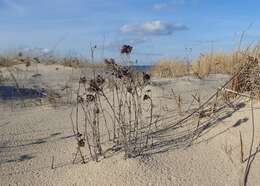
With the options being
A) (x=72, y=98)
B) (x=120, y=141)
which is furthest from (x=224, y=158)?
(x=72, y=98)

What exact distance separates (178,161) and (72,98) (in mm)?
2781

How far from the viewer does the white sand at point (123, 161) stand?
297 cm

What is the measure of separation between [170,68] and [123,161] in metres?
5.84

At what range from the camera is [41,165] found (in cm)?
325

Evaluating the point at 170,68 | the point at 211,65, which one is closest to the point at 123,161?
the point at 211,65

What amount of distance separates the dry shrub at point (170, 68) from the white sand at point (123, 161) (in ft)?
12.1

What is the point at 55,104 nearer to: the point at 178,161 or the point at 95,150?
the point at 95,150

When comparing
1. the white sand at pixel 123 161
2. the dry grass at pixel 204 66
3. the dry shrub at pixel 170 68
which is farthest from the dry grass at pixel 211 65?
the white sand at pixel 123 161

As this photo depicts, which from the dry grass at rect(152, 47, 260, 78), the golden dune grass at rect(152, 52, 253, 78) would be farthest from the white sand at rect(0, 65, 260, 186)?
the golden dune grass at rect(152, 52, 253, 78)

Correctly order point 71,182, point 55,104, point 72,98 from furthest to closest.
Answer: point 72,98 → point 55,104 → point 71,182

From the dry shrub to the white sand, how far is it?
3675 millimetres

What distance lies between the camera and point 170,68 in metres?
8.81

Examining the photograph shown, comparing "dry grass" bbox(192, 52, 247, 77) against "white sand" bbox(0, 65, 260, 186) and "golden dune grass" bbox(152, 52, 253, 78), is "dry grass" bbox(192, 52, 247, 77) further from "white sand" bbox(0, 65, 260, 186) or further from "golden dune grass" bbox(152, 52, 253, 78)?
"white sand" bbox(0, 65, 260, 186)

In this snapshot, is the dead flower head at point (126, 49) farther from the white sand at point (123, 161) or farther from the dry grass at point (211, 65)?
the dry grass at point (211, 65)
